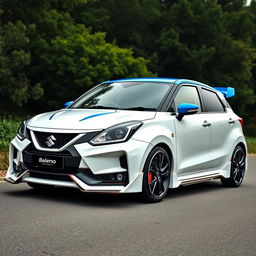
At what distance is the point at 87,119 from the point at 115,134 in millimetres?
476

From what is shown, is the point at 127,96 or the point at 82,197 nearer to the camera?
the point at 82,197

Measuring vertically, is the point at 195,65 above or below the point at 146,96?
below

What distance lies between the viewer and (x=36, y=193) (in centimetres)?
895

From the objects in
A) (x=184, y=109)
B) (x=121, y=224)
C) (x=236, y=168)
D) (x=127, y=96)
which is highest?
(x=127, y=96)

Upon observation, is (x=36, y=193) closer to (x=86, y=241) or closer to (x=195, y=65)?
(x=86, y=241)

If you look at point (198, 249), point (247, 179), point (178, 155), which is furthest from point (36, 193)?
point (247, 179)

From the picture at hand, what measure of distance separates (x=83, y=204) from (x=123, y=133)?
1.06 m

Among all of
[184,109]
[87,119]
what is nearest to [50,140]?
[87,119]

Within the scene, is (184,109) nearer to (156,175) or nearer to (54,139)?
(156,175)

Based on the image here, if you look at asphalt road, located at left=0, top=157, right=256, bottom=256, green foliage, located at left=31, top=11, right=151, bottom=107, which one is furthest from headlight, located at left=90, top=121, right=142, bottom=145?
green foliage, located at left=31, top=11, right=151, bottom=107

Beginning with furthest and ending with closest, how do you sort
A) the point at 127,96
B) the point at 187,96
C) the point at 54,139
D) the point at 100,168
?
the point at 187,96, the point at 127,96, the point at 54,139, the point at 100,168

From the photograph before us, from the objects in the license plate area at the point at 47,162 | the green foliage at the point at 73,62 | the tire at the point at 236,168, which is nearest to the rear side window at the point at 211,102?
the tire at the point at 236,168

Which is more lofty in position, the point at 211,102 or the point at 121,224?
the point at 211,102

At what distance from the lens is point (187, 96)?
9727mm
